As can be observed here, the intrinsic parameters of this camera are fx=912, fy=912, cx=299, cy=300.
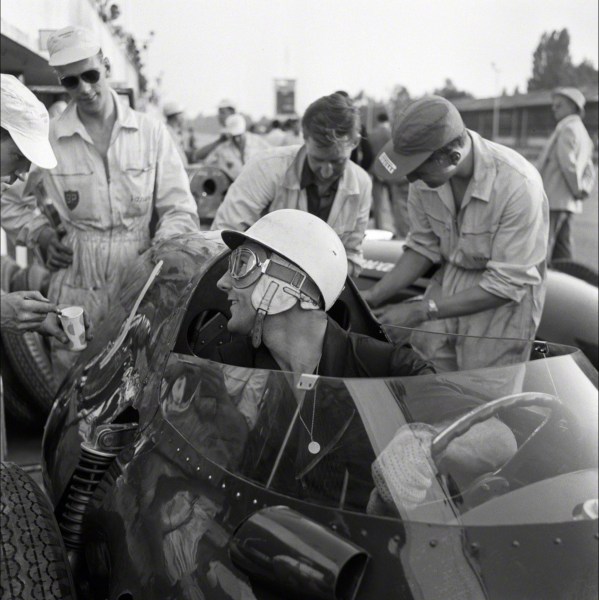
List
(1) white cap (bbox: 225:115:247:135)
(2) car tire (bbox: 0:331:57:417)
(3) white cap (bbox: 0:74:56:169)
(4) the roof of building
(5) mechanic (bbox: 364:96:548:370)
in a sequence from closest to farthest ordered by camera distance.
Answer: (3) white cap (bbox: 0:74:56:169)
(5) mechanic (bbox: 364:96:548:370)
(2) car tire (bbox: 0:331:57:417)
(1) white cap (bbox: 225:115:247:135)
(4) the roof of building

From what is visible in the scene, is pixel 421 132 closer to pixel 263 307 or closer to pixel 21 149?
pixel 263 307

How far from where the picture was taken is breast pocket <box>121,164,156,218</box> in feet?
13.5

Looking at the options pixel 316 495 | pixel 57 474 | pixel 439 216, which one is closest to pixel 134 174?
pixel 439 216

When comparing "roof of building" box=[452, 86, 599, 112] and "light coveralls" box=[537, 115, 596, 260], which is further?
"roof of building" box=[452, 86, 599, 112]

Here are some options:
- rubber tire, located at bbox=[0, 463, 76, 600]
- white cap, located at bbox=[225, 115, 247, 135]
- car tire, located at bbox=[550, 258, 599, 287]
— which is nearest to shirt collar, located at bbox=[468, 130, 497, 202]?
rubber tire, located at bbox=[0, 463, 76, 600]

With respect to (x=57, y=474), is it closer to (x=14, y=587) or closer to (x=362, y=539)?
(x=14, y=587)

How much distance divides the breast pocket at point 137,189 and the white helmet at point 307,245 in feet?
5.32

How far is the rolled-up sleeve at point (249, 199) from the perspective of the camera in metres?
4.22

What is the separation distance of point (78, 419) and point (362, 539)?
1466mm

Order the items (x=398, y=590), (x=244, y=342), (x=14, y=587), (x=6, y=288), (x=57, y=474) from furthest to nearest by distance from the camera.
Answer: (x=6, y=288) → (x=57, y=474) → (x=244, y=342) → (x=14, y=587) → (x=398, y=590)

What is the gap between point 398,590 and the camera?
1719mm

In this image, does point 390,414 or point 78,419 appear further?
point 78,419

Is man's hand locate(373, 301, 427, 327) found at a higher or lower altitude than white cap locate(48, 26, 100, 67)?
lower

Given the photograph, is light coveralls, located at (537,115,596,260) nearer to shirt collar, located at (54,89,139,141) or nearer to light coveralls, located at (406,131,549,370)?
light coveralls, located at (406,131,549,370)
